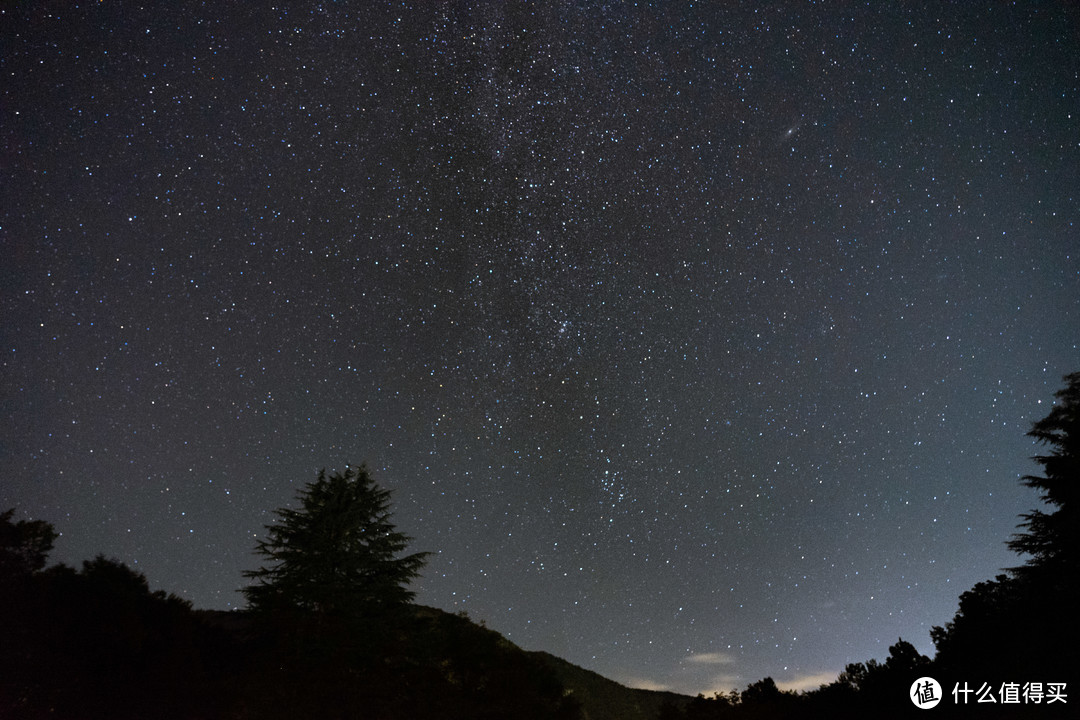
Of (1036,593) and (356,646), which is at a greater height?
(1036,593)

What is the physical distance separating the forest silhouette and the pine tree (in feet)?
0.22

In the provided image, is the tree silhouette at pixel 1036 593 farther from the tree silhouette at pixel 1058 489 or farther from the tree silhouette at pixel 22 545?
the tree silhouette at pixel 22 545

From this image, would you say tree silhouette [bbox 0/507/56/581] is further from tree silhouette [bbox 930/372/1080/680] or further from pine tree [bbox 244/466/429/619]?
tree silhouette [bbox 930/372/1080/680]

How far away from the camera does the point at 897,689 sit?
19.6 metres

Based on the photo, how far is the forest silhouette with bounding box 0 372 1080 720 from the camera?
14789 millimetres

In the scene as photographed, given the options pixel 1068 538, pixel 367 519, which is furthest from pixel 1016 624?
pixel 367 519

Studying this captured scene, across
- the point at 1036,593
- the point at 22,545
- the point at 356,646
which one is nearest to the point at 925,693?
the point at 1036,593

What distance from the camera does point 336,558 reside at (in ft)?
90.0

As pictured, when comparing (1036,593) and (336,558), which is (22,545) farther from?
(1036,593)

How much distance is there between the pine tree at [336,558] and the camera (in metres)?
26.0

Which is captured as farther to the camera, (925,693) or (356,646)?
(356,646)

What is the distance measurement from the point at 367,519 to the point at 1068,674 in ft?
82.5

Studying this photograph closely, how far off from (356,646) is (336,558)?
4.59 metres

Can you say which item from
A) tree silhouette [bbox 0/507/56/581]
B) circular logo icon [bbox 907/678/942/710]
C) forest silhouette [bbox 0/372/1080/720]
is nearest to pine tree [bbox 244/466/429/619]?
forest silhouette [bbox 0/372/1080/720]
